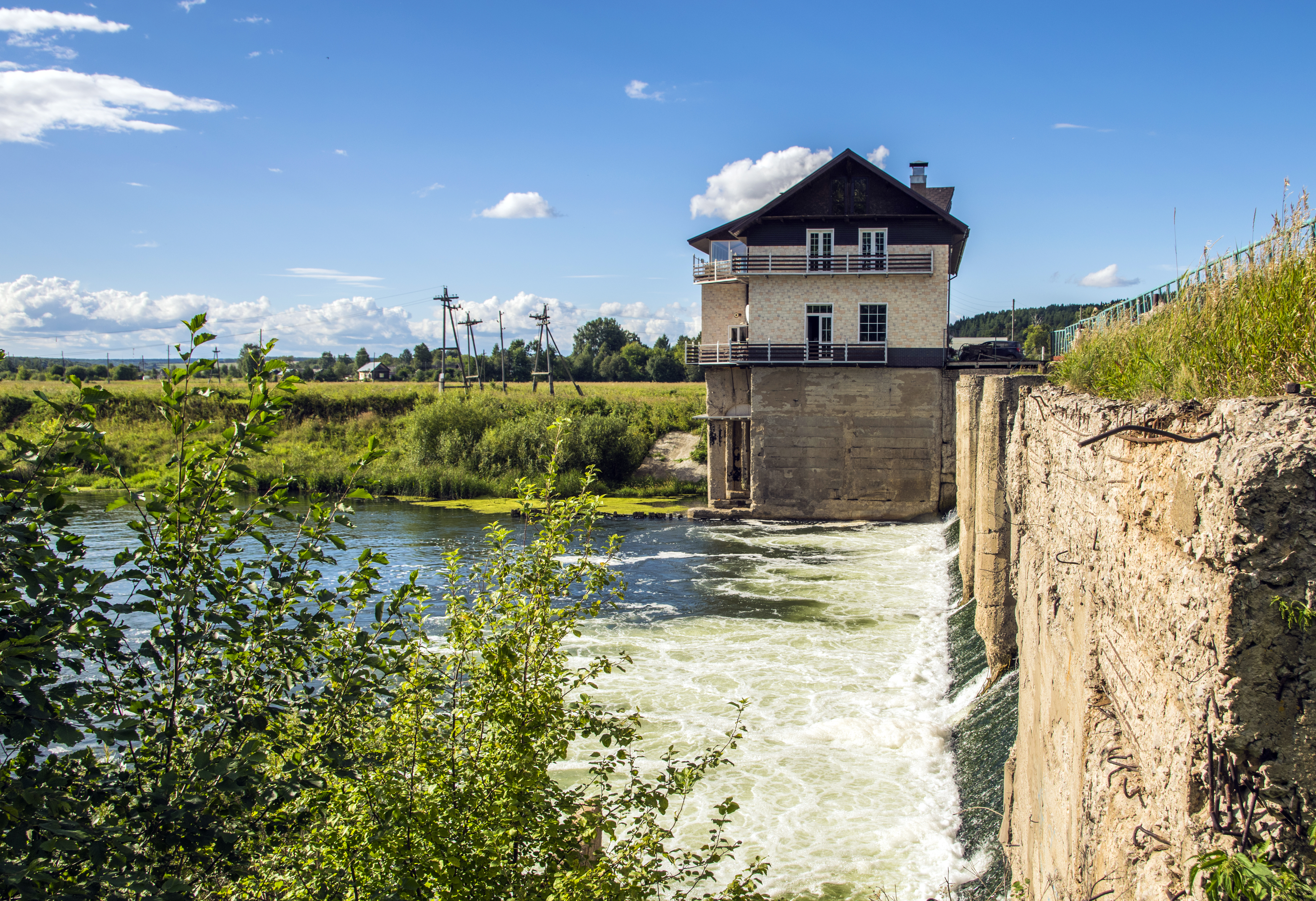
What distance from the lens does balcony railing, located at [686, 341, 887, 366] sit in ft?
92.0

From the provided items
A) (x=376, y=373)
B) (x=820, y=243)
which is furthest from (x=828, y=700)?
(x=376, y=373)

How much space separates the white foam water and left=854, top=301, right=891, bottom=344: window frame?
1006cm

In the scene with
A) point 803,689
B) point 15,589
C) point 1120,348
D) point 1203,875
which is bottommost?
point 803,689

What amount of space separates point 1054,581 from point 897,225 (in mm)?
24918

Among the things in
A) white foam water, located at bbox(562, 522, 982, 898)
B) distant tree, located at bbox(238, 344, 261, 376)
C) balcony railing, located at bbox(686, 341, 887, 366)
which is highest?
balcony railing, located at bbox(686, 341, 887, 366)

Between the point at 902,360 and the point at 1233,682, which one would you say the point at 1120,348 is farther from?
the point at 902,360

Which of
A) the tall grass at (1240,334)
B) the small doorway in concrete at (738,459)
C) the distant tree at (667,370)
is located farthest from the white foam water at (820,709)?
the distant tree at (667,370)

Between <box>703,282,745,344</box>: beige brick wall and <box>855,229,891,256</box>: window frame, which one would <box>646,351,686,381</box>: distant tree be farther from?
<box>855,229,891,256</box>: window frame

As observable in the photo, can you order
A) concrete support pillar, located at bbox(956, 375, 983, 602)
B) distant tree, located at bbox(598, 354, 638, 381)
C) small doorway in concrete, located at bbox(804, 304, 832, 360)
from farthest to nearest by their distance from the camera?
distant tree, located at bbox(598, 354, 638, 381) < small doorway in concrete, located at bbox(804, 304, 832, 360) < concrete support pillar, located at bbox(956, 375, 983, 602)

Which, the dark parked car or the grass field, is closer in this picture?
the dark parked car

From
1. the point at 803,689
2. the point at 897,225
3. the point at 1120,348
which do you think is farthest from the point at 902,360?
the point at 1120,348

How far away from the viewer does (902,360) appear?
28.0 meters

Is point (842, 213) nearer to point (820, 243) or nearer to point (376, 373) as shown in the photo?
point (820, 243)

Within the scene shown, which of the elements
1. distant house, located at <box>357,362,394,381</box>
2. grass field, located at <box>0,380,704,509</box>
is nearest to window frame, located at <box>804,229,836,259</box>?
grass field, located at <box>0,380,704,509</box>
